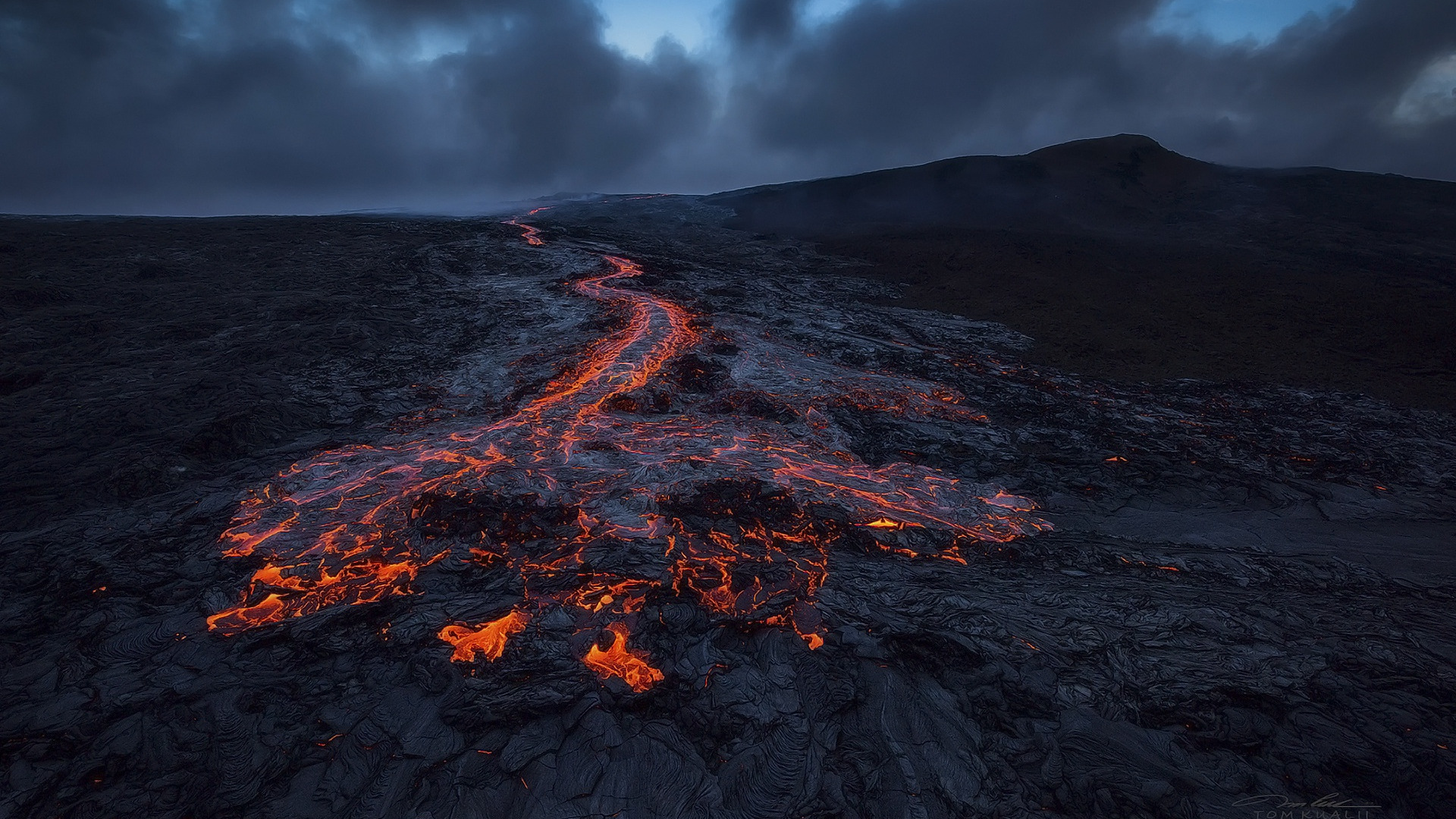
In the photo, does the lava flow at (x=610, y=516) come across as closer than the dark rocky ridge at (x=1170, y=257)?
Yes

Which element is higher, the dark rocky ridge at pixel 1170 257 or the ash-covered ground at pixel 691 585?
the dark rocky ridge at pixel 1170 257

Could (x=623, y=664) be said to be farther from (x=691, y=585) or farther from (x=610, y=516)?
(x=610, y=516)

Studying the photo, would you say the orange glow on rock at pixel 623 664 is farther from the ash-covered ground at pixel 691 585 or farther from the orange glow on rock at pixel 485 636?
the orange glow on rock at pixel 485 636

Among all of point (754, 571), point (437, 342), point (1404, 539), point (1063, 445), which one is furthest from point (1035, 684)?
point (437, 342)

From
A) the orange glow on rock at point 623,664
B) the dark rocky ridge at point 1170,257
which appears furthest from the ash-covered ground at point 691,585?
the dark rocky ridge at point 1170,257

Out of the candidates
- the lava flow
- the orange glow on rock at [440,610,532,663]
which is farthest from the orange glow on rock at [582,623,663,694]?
the orange glow on rock at [440,610,532,663]

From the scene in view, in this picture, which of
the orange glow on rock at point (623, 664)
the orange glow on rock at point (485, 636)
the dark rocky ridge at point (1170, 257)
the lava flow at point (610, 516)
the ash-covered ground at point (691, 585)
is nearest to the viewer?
the ash-covered ground at point (691, 585)

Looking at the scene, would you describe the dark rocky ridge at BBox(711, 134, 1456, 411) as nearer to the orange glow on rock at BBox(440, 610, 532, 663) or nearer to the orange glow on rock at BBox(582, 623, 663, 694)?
the orange glow on rock at BBox(582, 623, 663, 694)
